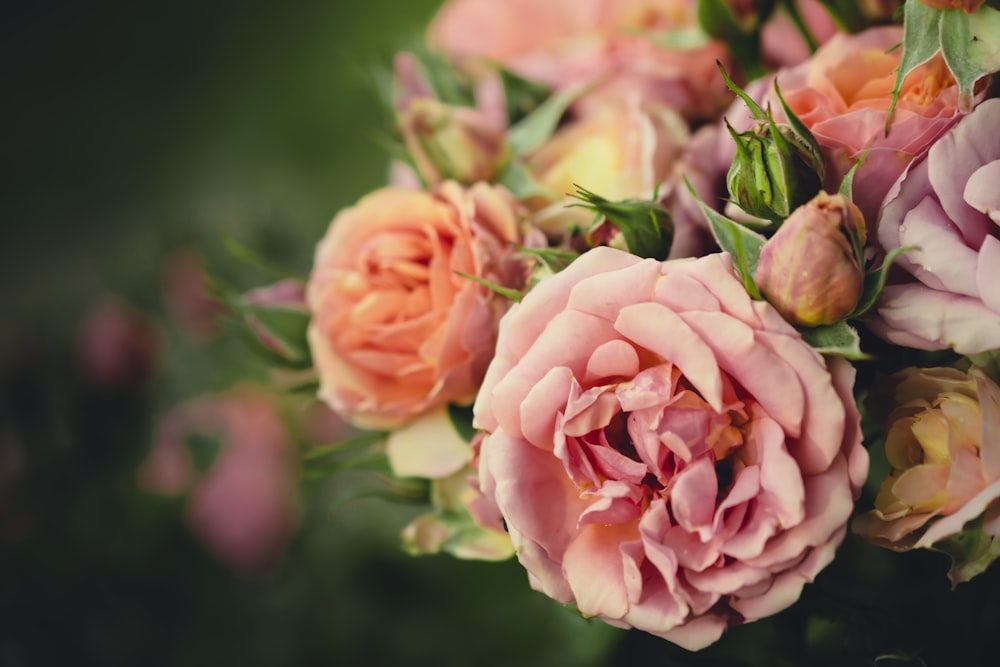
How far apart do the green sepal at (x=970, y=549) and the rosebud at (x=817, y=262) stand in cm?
10

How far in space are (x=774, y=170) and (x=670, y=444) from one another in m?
0.11

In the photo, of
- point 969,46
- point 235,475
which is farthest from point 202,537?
point 969,46

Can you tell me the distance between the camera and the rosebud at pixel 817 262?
308mm

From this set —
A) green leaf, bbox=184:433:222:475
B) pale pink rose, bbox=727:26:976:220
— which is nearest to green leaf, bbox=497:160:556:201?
pale pink rose, bbox=727:26:976:220

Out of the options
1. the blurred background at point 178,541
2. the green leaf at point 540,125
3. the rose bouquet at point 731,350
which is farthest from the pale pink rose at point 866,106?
the blurred background at point 178,541

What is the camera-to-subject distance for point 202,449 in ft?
2.67

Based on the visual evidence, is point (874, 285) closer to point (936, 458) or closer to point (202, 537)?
point (936, 458)

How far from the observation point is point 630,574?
0.33 m

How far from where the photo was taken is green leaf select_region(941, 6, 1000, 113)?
1.13 ft

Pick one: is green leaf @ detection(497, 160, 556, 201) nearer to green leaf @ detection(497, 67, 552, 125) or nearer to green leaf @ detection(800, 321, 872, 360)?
green leaf @ detection(497, 67, 552, 125)

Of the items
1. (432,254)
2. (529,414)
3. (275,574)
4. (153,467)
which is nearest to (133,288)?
(153,467)

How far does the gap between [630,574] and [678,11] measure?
0.38 m

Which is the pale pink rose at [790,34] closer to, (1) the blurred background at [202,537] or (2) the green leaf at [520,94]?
(2) the green leaf at [520,94]

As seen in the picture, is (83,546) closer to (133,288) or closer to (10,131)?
(133,288)
